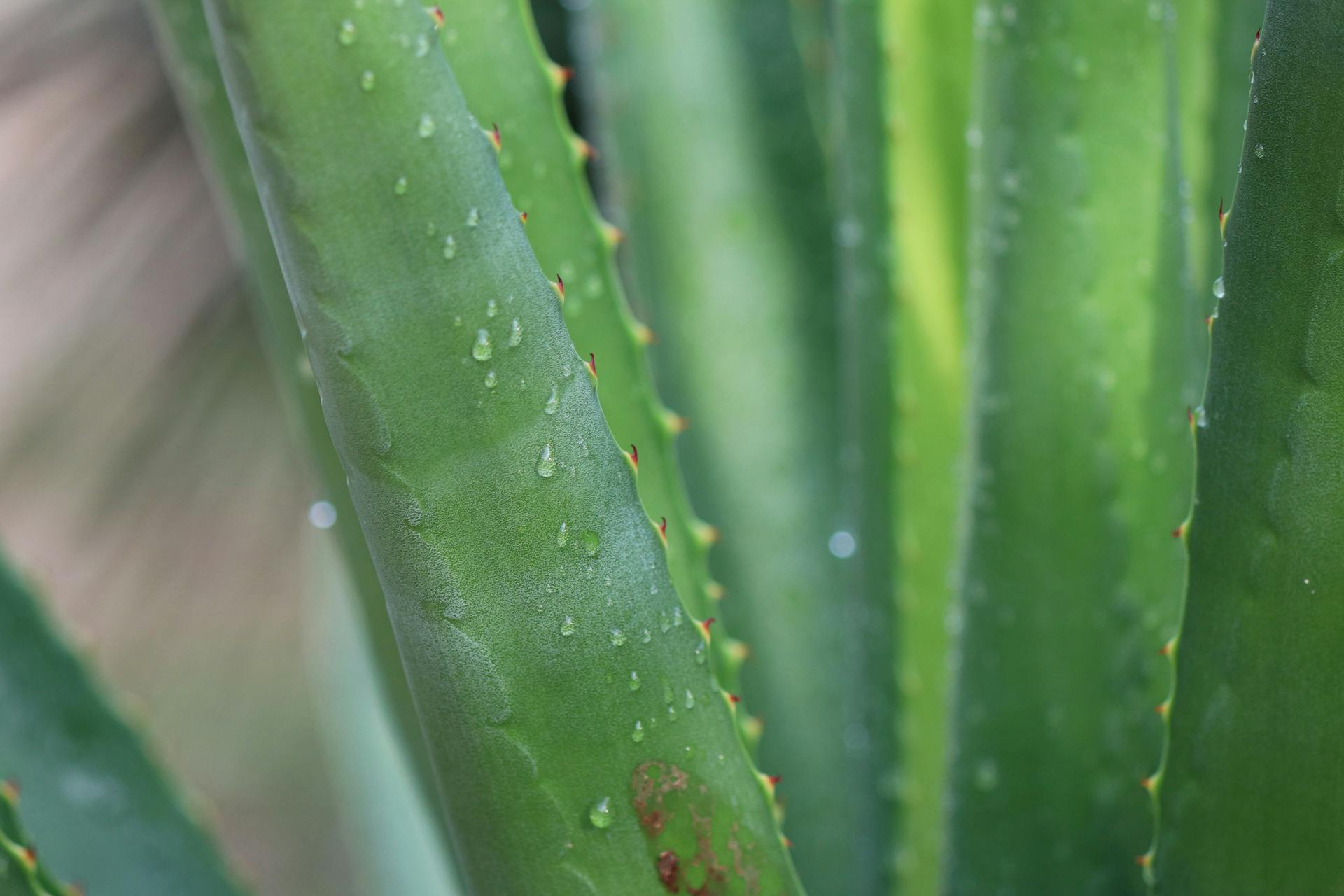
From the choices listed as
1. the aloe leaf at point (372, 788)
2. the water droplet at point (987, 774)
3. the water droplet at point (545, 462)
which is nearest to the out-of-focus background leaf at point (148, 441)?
the aloe leaf at point (372, 788)

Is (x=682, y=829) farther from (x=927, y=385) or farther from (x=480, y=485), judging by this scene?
(x=927, y=385)

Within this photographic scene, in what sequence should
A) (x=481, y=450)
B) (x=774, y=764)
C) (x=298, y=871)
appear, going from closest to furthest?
(x=481, y=450) < (x=774, y=764) < (x=298, y=871)

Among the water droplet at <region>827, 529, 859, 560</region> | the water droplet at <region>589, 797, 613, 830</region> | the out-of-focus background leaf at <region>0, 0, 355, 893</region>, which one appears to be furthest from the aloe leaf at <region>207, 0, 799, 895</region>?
the out-of-focus background leaf at <region>0, 0, 355, 893</region>

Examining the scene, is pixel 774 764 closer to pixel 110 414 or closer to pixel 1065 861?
pixel 1065 861

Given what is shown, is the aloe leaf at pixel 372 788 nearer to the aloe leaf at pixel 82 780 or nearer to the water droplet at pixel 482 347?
the aloe leaf at pixel 82 780

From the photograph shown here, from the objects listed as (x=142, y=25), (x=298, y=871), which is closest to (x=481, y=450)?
(x=298, y=871)

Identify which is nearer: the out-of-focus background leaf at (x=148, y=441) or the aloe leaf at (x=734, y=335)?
the aloe leaf at (x=734, y=335)

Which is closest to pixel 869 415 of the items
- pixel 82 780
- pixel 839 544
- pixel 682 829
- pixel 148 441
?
pixel 839 544
